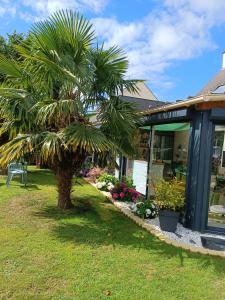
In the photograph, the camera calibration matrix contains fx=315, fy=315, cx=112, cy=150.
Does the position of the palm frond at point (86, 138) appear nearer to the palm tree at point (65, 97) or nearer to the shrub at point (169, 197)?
the palm tree at point (65, 97)

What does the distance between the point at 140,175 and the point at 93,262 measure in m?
6.17

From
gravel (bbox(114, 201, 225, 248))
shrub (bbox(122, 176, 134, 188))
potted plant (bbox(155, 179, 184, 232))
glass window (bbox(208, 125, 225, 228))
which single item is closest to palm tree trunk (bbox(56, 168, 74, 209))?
gravel (bbox(114, 201, 225, 248))

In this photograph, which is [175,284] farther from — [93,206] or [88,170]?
[88,170]

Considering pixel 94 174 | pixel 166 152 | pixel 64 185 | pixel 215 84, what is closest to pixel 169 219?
pixel 64 185

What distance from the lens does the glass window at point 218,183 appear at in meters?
7.33

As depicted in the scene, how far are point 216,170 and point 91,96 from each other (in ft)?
11.8

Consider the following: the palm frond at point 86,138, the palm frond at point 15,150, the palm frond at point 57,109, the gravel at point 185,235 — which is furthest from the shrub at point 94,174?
the palm frond at point 15,150

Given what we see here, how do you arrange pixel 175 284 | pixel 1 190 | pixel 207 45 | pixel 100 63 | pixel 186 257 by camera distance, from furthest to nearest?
pixel 207 45 < pixel 1 190 < pixel 100 63 < pixel 186 257 < pixel 175 284

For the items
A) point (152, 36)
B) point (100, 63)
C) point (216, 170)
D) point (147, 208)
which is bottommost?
point (147, 208)

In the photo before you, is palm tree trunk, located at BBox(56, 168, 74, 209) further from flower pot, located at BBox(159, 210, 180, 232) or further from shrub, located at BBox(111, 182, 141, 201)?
flower pot, located at BBox(159, 210, 180, 232)

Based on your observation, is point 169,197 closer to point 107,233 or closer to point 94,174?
point 107,233

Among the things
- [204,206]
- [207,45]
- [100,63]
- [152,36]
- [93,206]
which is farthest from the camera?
[207,45]

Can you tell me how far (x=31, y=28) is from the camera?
7.44m

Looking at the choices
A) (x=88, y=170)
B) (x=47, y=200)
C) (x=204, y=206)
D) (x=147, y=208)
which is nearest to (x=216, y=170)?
(x=204, y=206)
